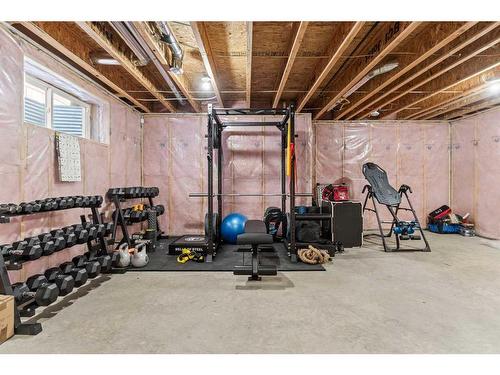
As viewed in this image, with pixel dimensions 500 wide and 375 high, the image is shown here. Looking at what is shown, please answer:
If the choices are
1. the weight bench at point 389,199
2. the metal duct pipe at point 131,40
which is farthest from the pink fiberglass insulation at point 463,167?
the metal duct pipe at point 131,40

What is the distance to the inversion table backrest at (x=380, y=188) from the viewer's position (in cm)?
492

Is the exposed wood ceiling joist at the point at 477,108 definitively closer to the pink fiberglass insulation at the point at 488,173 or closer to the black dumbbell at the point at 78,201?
the pink fiberglass insulation at the point at 488,173

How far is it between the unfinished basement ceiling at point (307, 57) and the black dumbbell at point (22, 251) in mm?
2144

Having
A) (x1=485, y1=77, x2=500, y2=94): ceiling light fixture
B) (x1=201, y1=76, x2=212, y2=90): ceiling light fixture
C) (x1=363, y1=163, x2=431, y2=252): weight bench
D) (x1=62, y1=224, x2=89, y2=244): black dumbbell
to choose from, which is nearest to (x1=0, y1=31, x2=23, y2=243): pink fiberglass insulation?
(x1=62, y1=224, x2=89, y2=244): black dumbbell

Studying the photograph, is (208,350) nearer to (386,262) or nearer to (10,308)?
(10,308)

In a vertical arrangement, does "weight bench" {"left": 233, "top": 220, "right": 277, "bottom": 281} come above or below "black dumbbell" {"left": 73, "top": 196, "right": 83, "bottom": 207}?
below

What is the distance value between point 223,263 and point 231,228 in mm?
1215

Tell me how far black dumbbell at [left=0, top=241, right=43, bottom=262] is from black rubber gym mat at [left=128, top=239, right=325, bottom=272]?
1.49 m

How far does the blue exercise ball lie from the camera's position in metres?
5.15

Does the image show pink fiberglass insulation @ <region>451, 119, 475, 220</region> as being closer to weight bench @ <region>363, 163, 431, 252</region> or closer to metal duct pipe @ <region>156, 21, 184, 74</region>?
weight bench @ <region>363, 163, 431, 252</region>

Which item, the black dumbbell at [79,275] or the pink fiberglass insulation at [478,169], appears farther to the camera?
the pink fiberglass insulation at [478,169]

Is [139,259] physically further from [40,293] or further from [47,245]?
[40,293]
